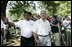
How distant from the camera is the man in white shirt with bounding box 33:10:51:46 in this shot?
6.61 m

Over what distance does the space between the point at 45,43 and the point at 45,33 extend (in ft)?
0.97

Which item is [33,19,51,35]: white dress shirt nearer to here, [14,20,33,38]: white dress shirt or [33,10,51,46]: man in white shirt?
[33,10,51,46]: man in white shirt

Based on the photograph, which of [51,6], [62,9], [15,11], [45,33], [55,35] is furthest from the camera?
[62,9]

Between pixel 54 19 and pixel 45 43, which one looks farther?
pixel 54 19

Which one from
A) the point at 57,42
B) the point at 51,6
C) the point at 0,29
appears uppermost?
the point at 51,6

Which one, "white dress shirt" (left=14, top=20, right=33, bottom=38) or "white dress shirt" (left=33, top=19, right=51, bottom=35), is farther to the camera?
"white dress shirt" (left=14, top=20, right=33, bottom=38)

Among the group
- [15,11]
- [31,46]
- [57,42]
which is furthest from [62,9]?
[31,46]

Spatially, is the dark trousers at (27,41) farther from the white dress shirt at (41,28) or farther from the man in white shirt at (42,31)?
the white dress shirt at (41,28)

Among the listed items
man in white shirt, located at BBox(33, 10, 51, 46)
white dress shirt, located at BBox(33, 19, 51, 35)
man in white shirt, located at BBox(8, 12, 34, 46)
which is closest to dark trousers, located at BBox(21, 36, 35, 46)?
man in white shirt, located at BBox(8, 12, 34, 46)

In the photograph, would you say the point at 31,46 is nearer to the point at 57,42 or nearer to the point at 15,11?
the point at 57,42

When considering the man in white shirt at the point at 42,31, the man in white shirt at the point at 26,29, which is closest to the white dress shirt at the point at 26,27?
the man in white shirt at the point at 26,29

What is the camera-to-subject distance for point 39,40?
6773mm

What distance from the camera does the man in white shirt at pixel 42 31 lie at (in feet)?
21.7

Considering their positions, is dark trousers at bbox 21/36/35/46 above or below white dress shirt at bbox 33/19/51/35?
below
